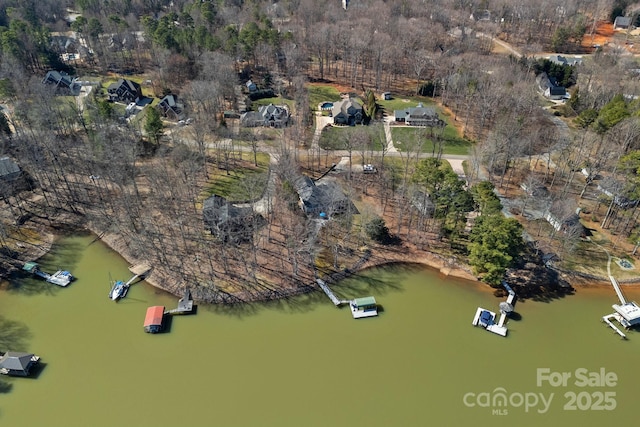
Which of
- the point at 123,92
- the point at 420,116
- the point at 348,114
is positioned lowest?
the point at 420,116

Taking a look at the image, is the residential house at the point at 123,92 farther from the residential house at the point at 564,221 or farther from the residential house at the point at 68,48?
the residential house at the point at 564,221

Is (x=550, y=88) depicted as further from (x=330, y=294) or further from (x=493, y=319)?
(x=330, y=294)

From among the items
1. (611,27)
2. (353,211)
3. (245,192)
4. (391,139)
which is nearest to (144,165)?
(245,192)

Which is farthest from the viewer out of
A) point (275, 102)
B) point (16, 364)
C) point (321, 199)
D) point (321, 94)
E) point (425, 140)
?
point (321, 94)

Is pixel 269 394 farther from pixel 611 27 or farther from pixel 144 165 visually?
pixel 611 27

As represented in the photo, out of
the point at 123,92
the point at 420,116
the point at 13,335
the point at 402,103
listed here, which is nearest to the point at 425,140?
the point at 420,116

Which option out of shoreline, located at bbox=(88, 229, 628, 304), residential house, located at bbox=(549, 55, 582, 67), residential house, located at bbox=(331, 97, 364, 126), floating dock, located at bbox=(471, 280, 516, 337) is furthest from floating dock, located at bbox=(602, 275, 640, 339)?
residential house, located at bbox=(549, 55, 582, 67)

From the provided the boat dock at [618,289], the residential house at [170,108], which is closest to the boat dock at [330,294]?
the boat dock at [618,289]
